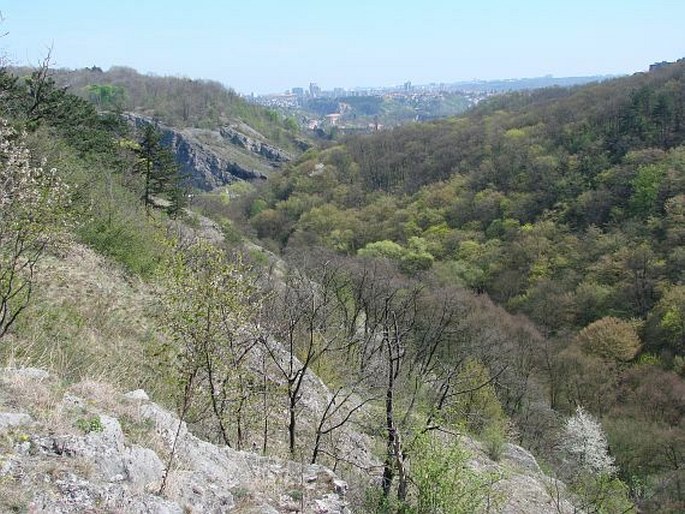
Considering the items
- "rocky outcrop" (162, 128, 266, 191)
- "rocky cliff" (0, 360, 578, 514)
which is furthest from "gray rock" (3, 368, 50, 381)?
"rocky outcrop" (162, 128, 266, 191)

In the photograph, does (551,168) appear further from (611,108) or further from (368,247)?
(368,247)

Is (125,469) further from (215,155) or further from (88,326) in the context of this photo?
(215,155)

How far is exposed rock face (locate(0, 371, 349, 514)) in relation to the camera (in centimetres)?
558

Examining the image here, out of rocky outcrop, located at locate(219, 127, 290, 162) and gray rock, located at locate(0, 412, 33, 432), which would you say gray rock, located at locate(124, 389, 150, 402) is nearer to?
gray rock, located at locate(0, 412, 33, 432)

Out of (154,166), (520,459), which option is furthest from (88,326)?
(154,166)

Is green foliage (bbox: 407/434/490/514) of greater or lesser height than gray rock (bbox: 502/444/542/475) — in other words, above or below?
above

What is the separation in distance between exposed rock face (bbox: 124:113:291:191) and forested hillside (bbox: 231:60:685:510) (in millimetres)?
36390

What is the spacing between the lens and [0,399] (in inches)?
258

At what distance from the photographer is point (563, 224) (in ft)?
201

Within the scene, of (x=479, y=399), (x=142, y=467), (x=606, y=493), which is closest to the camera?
(x=142, y=467)

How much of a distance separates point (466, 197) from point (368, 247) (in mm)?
19788

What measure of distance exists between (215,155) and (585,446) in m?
116

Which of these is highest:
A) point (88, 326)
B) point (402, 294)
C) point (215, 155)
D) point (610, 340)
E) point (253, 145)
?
point (253, 145)

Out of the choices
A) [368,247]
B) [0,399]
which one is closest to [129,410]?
[0,399]
